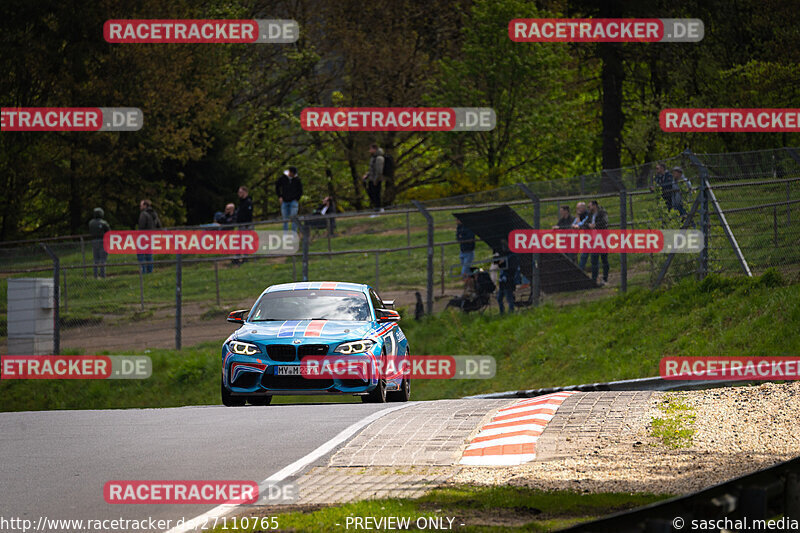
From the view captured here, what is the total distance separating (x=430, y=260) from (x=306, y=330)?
1114cm

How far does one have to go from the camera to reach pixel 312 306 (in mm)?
16141

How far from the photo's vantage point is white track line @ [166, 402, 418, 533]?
25.4ft

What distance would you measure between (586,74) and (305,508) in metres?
52.5

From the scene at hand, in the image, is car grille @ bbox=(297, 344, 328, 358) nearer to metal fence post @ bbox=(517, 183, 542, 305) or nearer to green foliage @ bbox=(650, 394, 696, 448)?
green foliage @ bbox=(650, 394, 696, 448)

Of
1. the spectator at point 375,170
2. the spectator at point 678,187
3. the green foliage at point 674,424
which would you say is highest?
the spectator at point 375,170

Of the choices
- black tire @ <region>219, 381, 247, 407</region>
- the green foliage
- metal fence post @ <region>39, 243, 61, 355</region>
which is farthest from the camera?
metal fence post @ <region>39, 243, 61, 355</region>

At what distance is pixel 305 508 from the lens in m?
7.91

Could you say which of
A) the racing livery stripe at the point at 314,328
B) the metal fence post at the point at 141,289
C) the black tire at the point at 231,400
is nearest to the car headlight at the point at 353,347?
the racing livery stripe at the point at 314,328

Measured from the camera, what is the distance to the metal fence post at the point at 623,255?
23.2 metres

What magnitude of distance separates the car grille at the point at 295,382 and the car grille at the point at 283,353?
0.74 feet

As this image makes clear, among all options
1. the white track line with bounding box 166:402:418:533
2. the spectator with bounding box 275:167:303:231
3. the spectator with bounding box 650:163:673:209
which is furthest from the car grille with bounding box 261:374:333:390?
the spectator with bounding box 275:167:303:231

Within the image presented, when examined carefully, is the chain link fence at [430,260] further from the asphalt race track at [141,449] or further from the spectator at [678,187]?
the asphalt race track at [141,449]

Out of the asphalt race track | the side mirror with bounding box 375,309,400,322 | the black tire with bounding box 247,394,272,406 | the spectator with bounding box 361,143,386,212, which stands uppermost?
the spectator with bounding box 361,143,386,212

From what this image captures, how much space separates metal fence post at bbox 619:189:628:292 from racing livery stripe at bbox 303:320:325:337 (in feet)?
31.1
